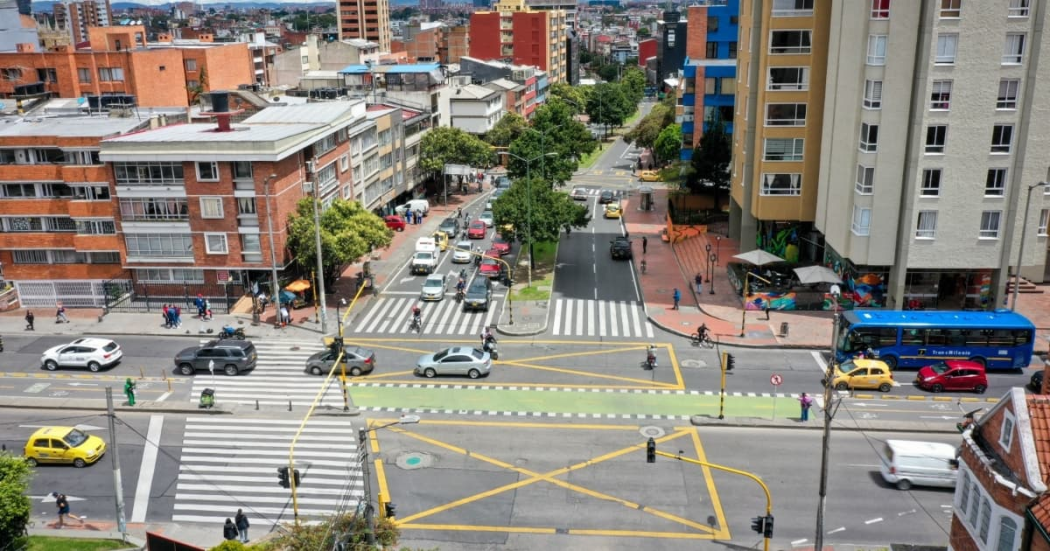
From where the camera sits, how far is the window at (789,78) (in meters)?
62.9

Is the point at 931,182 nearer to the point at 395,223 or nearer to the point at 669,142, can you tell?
the point at 395,223

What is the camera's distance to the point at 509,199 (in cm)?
7000

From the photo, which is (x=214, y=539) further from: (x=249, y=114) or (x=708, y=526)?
(x=249, y=114)

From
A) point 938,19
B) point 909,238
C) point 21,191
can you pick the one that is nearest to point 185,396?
point 21,191

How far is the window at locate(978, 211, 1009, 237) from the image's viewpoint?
54000mm

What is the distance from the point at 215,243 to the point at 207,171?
17.3 feet

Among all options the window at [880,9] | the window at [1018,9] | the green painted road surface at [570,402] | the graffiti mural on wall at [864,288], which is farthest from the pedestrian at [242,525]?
the window at [1018,9]

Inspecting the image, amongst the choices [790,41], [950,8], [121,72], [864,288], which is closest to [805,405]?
[864,288]

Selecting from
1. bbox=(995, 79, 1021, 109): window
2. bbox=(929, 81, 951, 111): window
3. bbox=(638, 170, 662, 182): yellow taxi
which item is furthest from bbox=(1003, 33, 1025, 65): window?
bbox=(638, 170, 662, 182): yellow taxi

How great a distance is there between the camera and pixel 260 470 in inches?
1532

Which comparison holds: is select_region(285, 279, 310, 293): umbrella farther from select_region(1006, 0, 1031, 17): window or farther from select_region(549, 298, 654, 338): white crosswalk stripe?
select_region(1006, 0, 1031, 17): window

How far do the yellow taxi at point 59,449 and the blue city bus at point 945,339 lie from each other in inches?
1583

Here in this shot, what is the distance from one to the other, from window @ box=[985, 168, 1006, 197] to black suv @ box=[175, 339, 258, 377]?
47.7m

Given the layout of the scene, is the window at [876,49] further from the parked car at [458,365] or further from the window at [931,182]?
the parked car at [458,365]
